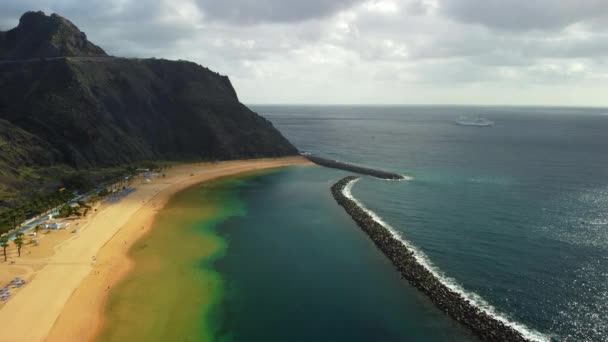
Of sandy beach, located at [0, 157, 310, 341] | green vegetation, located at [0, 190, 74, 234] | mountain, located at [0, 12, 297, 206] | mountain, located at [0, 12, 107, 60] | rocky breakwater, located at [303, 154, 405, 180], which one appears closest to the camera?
sandy beach, located at [0, 157, 310, 341]

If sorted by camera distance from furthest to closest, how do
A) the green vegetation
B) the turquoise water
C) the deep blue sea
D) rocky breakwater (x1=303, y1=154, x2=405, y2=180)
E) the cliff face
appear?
1. rocky breakwater (x1=303, y1=154, x2=405, y2=180)
2. the cliff face
3. the green vegetation
4. the deep blue sea
5. the turquoise water

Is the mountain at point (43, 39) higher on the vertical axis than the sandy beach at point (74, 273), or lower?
higher

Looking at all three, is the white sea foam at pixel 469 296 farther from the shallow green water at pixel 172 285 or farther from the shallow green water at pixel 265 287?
the shallow green water at pixel 172 285

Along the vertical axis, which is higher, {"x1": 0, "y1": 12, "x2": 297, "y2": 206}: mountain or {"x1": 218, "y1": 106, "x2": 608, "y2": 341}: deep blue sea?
{"x1": 0, "y1": 12, "x2": 297, "y2": 206}: mountain

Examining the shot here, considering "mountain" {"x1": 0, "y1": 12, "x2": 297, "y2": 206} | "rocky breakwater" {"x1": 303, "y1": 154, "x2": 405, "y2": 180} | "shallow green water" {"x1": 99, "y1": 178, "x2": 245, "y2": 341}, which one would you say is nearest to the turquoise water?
"shallow green water" {"x1": 99, "y1": 178, "x2": 245, "y2": 341}

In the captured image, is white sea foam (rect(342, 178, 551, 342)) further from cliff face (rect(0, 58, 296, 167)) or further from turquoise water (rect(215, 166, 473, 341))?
cliff face (rect(0, 58, 296, 167))

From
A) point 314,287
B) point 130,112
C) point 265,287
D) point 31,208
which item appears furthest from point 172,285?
point 130,112

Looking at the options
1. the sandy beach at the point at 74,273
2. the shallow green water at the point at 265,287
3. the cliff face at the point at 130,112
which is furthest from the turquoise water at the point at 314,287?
the cliff face at the point at 130,112

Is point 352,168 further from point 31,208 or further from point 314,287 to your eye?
point 31,208
